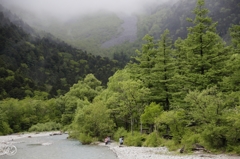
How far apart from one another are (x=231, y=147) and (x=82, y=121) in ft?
105

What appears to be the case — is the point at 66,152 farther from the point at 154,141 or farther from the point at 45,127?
the point at 45,127

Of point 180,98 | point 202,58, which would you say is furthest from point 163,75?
point 202,58

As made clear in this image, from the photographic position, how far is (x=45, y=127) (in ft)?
303

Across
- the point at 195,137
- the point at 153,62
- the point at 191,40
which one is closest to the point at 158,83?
the point at 153,62

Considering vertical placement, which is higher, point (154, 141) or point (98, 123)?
point (98, 123)

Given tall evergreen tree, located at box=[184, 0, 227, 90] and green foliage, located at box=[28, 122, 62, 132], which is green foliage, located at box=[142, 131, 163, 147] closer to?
tall evergreen tree, located at box=[184, 0, 227, 90]

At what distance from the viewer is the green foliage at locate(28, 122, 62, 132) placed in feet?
297

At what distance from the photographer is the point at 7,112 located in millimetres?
87812

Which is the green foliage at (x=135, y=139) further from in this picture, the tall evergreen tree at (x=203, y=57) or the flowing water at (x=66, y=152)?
the tall evergreen tree at (x=203, y=57)

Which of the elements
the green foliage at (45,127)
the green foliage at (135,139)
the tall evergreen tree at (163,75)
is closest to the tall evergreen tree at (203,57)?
the tall evergreen tree at (163,75)

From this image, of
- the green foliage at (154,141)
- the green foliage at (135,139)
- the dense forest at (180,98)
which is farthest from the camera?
the green foliage at (135,139)

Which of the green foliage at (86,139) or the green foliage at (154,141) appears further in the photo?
the green foliage at (86,139)

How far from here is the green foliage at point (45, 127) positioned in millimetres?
90619

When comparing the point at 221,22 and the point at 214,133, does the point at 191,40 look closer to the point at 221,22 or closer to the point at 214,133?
the point at 214,133
